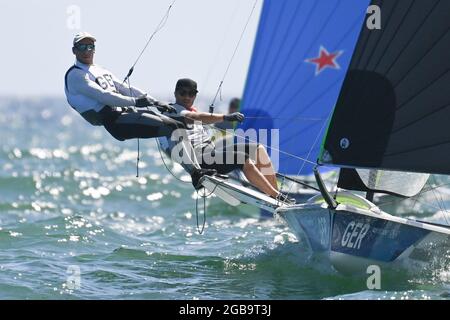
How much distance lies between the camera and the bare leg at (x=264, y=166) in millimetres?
7629

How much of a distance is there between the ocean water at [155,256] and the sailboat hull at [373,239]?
130 mm

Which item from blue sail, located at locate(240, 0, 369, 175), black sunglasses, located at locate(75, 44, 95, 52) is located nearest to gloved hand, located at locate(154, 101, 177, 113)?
black sunglasses, located at locate(75, 44, 95, 52)

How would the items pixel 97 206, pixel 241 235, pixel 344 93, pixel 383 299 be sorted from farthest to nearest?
pixel 97 206
pixel 241 235
pixel 344 93
pixel 383 299

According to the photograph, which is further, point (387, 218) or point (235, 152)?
point (235, 152)

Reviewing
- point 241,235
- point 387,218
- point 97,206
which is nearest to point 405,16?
point 387,218

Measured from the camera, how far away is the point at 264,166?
25.1ft

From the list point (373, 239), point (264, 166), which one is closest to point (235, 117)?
point (264, 166)

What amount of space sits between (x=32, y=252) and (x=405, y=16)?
378 centimetres

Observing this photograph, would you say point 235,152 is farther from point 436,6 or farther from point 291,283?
point 436,6

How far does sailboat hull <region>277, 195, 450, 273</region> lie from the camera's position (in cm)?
639

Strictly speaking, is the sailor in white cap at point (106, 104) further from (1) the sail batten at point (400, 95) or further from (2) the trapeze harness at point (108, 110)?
(1) the sail batten at point (400, 95)

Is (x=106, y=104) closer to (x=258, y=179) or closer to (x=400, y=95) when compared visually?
(x=258, y=179)

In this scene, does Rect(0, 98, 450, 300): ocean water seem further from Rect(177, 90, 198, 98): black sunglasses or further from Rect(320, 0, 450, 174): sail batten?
Rect(177, 90, 198, 98): black sunglasses

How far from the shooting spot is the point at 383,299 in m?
6.08
